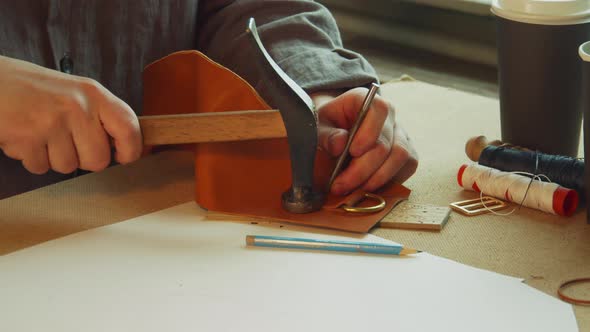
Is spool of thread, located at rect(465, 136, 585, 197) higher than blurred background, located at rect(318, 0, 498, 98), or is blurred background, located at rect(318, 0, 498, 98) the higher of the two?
spool of thread, located at rect(465, 136, 585, 197)

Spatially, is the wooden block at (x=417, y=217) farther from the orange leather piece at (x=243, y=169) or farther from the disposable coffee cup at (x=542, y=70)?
the disposable coffee cup at (x=542, y=70)

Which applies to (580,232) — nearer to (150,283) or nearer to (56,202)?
(150,283)

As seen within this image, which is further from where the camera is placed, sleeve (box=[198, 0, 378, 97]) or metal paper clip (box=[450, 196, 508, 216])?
sleeve (box=[198, 0, 378, 97])

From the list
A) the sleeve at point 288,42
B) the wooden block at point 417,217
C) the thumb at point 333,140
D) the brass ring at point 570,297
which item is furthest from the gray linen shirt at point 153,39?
the brass ring at point 570,297

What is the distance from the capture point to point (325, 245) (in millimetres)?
922

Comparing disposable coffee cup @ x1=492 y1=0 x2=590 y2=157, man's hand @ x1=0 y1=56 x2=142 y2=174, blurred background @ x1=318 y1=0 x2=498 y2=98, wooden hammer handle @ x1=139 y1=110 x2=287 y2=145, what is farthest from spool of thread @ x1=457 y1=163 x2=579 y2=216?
blurred background @ x1=318 y1=0 x2=498 y2=98

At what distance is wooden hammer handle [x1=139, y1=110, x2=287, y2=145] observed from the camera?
0.96 meters

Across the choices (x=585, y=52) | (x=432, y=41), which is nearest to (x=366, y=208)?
(x=585, y=52)

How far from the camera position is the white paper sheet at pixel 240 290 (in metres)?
0.80

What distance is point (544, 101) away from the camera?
1.15 metres

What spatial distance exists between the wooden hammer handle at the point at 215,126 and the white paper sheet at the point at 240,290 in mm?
112

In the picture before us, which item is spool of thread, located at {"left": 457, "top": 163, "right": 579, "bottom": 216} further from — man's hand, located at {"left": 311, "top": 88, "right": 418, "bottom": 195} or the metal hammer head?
the metal hammer head

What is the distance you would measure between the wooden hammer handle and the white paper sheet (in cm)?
11

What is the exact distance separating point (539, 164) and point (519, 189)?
65 millimetres
